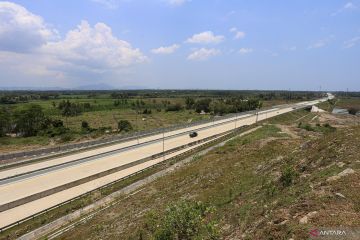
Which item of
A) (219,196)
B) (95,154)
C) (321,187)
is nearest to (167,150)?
(95,154)

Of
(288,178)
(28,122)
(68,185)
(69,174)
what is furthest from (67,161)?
(28,122)

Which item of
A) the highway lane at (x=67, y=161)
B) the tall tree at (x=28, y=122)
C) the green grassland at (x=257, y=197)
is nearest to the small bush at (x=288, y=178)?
the green grassland at (x=257, y=197)

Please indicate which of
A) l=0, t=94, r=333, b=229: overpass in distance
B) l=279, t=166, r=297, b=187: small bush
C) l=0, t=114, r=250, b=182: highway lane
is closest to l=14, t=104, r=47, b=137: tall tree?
l=0, t=114, r=250, b=182: highway lane

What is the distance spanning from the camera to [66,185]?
37.7 metres

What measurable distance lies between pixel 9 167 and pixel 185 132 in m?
39.8

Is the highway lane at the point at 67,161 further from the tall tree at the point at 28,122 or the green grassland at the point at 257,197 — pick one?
the tall tree at the point at 28,122

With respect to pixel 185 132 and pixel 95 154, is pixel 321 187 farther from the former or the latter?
pixel 185 132

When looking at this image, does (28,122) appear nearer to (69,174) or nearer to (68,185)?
(69,174)

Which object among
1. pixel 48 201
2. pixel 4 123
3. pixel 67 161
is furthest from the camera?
pixel 4 123

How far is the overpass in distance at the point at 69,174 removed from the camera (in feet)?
107

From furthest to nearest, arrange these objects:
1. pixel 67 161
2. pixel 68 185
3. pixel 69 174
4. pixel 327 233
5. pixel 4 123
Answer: pixel 4 123
pixel 67 161
pixel 69 174
pixel 68 185
pixel 327 233

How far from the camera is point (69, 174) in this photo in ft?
140

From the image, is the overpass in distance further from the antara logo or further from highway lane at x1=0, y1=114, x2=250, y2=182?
the antara logo

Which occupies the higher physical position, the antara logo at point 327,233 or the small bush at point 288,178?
the antara logo at point 327,233
